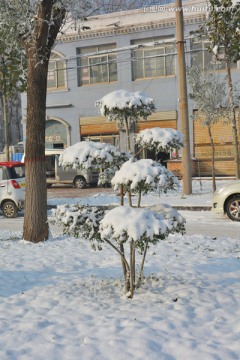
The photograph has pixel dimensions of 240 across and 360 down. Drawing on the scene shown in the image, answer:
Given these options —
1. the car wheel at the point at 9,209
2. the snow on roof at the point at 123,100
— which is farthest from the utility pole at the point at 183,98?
the snow on roof at the point at 123,100

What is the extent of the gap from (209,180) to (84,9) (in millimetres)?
15460

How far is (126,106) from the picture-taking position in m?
4.84

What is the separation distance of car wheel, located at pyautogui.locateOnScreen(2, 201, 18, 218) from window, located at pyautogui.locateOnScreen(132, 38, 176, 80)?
15922 mm

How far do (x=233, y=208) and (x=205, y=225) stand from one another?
92cm

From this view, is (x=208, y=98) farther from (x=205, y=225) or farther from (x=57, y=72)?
(x=57, y=72)

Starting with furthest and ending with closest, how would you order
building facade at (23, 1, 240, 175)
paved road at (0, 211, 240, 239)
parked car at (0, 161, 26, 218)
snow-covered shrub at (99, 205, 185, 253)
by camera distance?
1. building facade at (23, 1, 240, 175)
2. parked car at (0, 161, 26, 218)
3. paved road at (0, 211, 240, 239)
4. snow-covered shrub at (99, 205, 185, 253)

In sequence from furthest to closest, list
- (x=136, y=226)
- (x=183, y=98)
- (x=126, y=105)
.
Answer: (x=183, y=98), (x=126, y=105), (x=136, y=226)

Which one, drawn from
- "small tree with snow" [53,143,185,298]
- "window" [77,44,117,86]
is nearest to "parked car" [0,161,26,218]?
"small tree with snow" [53,143,185,298]

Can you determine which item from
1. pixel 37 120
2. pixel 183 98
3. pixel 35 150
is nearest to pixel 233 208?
pixel 35 150

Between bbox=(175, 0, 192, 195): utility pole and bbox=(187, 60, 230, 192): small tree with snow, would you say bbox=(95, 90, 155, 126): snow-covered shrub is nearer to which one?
bbox=(175, 0, 192, 195): utility pole

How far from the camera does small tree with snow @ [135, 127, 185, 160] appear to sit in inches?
184

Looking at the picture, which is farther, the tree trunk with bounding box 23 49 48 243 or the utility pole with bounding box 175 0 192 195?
the utility pole with bounding box 175 0 192 195

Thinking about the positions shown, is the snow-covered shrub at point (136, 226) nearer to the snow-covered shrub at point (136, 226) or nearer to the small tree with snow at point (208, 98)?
the snow-covered shrub at point (136, 226)

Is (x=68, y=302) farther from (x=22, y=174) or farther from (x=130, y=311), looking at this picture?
(x=22, y=174)
